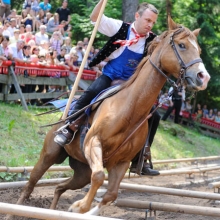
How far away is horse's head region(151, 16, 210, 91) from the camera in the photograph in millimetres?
5410

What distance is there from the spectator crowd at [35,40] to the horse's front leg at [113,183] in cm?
685

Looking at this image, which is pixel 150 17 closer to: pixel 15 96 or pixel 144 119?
pixel 144 119

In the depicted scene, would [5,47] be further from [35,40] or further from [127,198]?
[127,198]

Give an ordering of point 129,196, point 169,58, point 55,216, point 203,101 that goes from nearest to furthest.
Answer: point 55,216
point 169,58
point 129,196
point 203,101

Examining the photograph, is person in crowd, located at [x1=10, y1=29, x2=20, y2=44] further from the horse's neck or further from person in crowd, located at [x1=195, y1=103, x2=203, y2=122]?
person in crowd, located at [x1=195, y1=103, x2=203, y2=122]

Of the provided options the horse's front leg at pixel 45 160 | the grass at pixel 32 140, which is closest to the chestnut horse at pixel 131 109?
the horse's front leg at pixel 45 160

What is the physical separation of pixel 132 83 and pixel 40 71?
7937 mm

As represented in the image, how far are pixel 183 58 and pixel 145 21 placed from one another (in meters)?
1.11

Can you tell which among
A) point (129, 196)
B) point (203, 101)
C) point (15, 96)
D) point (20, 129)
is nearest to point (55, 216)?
point (129, 196)

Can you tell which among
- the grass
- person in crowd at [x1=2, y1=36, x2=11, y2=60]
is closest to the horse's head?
the grass

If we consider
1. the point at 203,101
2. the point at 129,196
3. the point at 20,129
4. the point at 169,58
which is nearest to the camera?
the point at 169,58

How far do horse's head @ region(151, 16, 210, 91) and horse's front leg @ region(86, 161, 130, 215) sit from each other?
1280 millimetres

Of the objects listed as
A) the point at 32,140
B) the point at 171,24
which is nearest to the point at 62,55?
the point at 32,140

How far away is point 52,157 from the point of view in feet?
23.6
